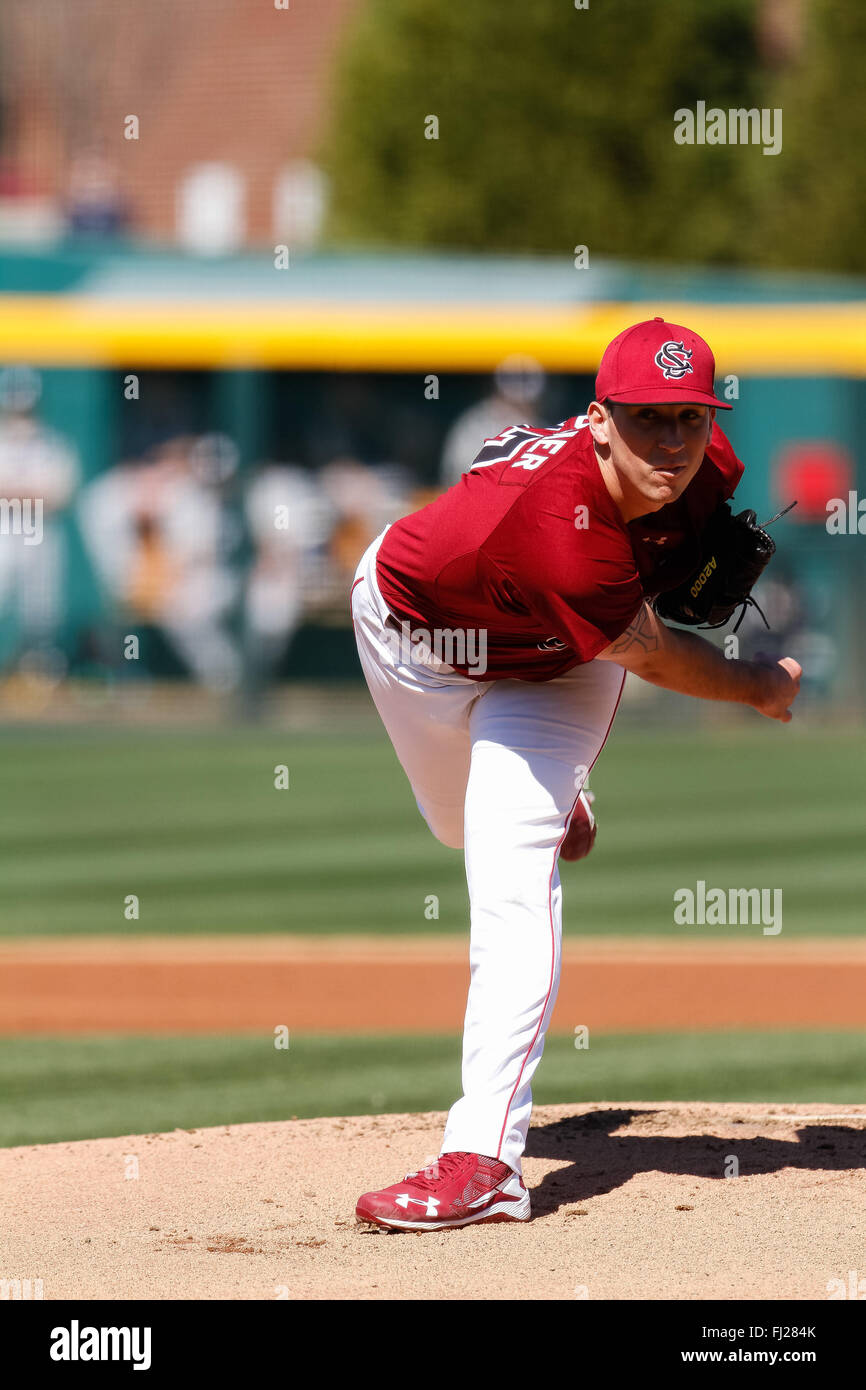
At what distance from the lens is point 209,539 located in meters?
16.6

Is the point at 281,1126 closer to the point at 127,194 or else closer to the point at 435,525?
the point at 435,525

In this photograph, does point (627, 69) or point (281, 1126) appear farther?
point (627, 69)

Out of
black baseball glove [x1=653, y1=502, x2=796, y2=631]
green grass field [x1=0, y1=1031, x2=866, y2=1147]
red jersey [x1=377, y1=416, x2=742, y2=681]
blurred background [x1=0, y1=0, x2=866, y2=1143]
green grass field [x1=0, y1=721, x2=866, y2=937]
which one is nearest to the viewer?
red jersey [x1=377, y1=416, x2=742, y2=681]

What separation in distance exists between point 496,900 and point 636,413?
3.34 ft

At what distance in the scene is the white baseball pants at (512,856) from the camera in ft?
13.0

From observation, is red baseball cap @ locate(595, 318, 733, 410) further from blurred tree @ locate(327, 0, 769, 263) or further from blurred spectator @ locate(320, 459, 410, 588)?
blurred tree @ locate(327, 0, 769, 263)

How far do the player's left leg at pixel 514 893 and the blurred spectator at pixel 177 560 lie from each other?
12643 millimetres

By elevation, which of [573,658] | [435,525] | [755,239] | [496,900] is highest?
[755,239]

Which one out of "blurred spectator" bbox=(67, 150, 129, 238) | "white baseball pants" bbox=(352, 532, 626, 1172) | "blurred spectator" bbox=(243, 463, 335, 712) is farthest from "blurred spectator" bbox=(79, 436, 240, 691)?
"white baseball pants" bbox=(352, 532, 626, 1172)

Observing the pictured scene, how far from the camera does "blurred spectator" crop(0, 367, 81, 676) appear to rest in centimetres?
1662

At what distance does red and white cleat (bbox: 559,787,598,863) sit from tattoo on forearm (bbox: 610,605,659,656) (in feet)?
1.92

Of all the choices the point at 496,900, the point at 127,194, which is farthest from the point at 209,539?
the point at 127,194

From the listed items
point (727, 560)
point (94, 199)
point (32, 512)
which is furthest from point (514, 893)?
point (94, 199)

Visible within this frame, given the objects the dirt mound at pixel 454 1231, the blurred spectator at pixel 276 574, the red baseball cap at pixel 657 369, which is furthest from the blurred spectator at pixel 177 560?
the red baseball cap at pixel 657 369
